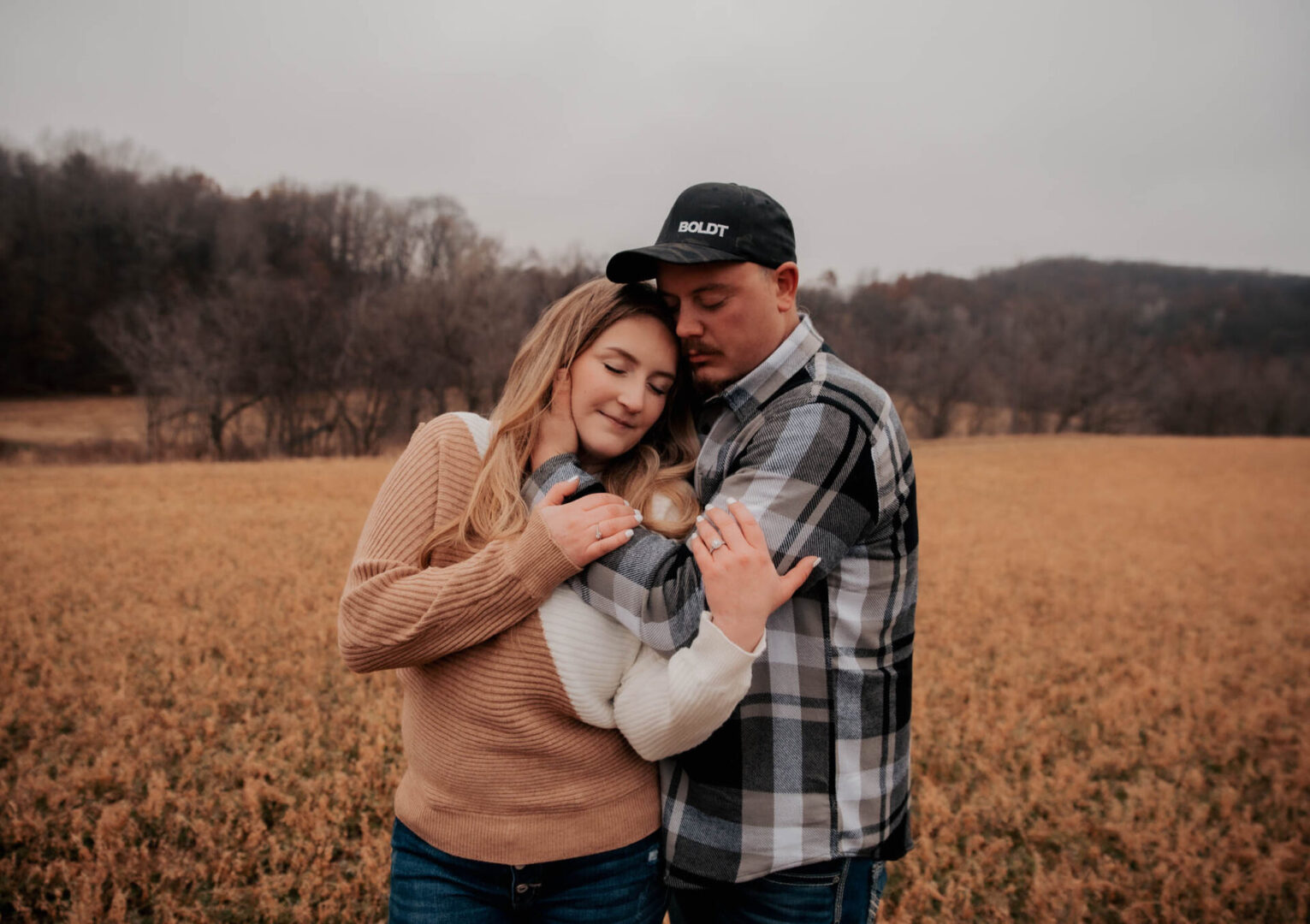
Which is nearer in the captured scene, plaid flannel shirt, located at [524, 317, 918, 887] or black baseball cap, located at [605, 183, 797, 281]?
plaid flannel shirt, located at [524, 317, 918, 887]

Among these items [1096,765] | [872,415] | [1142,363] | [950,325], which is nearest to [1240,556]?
[1096,765]

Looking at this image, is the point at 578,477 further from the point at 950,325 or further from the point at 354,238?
the point at 950,325

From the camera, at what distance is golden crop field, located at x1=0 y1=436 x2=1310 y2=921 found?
13.6ft

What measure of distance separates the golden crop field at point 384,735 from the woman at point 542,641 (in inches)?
106

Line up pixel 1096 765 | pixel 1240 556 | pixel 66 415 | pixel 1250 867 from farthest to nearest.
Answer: pixel 66 415 < pixel 1240 556 < pixel 1096 765 < pixel 1250 867

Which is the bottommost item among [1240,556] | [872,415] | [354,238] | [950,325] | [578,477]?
[1240,556]

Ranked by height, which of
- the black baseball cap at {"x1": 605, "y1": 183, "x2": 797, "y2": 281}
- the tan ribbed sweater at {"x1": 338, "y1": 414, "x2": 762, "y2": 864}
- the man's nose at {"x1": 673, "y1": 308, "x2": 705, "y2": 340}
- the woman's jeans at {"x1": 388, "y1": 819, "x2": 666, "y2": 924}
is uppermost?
the black baseball cap at {"x1": 605, "y1": 183, "x2": 797, "y2": 281}

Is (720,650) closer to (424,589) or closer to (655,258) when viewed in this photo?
(424,589)

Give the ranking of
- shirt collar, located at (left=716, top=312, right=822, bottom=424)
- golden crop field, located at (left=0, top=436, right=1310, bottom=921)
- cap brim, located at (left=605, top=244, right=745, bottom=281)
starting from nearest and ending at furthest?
1. cap brim, located at (left=605, top=244, right=745, bottom=281)
2. shirt collar, located at (left=716, top=312, right=822, bottom=424)
3. golden crop field, located at (left=0, top=436, right=1310, bottom=921)

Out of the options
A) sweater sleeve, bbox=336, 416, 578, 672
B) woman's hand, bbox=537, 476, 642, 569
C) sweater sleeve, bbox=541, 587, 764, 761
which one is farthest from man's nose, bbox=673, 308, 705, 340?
sweater sleeve, bbox=541, 587, 764, 761

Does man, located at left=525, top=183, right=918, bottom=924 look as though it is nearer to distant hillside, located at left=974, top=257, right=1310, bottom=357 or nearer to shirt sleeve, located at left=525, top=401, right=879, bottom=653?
shirt sleeve, located at left=525, top=401, right=879, bottom=653

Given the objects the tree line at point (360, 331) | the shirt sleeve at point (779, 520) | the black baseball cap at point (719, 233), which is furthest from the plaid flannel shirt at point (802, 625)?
the tree line at point (360, 331)

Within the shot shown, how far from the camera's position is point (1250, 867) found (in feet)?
15.0

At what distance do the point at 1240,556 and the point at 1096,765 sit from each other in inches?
440
